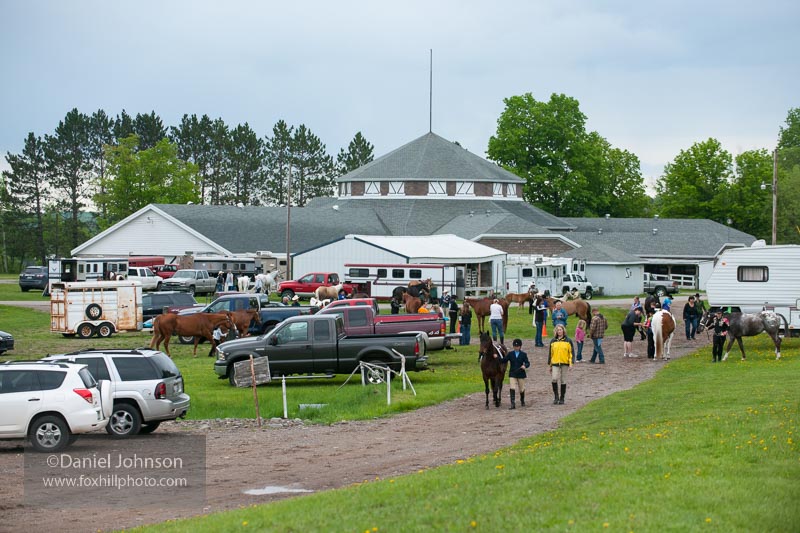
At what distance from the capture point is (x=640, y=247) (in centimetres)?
8756

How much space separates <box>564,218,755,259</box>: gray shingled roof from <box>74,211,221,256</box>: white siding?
2859cm

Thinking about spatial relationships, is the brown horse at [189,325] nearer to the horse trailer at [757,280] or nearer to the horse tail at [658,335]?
the horse tail at [658,335]

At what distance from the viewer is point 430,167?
3782 inches

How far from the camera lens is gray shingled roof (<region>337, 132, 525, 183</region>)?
94875mm

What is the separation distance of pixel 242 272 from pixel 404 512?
61.7 m

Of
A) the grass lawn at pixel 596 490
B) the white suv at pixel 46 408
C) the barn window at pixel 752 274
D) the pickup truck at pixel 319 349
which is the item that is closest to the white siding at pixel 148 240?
the barn window at pixel 752 274

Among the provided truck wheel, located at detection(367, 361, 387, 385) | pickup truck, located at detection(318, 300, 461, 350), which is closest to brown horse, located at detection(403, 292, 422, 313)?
pickup truck, located at detection(318, 300, 461, 350)

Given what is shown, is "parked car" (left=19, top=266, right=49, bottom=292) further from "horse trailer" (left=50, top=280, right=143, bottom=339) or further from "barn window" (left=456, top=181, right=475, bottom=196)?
"barn window" (left=456, top=181, right=475, bottom=196)

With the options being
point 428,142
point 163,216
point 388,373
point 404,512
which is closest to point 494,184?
point 428,142

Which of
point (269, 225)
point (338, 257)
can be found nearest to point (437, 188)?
point (269, 225)

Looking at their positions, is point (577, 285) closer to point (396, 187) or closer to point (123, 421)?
point (396, 187)

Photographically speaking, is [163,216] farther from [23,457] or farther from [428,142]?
[23,457]

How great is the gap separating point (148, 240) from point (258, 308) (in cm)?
4188

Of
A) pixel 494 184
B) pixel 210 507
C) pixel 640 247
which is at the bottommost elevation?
pixel 210 507
